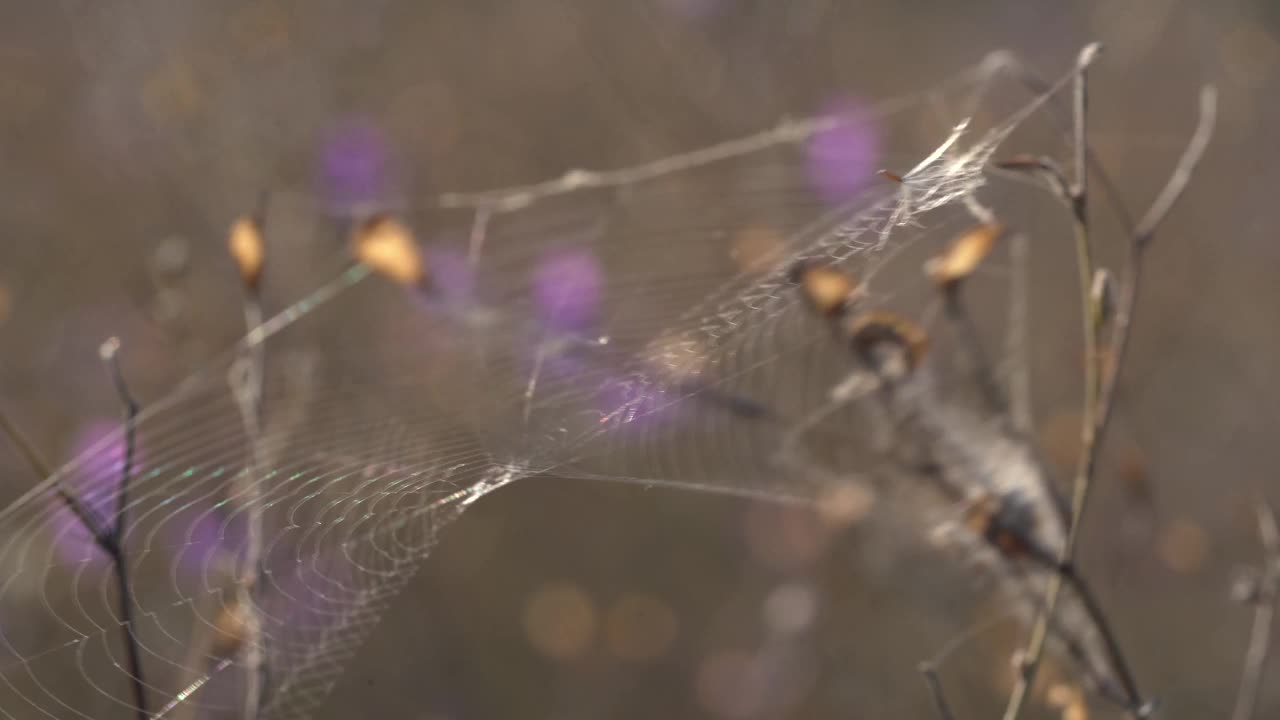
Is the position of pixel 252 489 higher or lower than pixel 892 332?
higher

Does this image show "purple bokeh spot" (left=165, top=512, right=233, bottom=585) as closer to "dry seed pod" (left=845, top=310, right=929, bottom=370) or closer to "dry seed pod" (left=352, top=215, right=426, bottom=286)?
"dry seed pod" (left=352, top=215, right=426, bottom=286)

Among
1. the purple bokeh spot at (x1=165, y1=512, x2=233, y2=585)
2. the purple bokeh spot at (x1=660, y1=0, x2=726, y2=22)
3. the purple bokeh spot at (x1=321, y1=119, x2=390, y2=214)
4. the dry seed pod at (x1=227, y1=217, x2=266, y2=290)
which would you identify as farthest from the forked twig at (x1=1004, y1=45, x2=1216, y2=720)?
the purple bokeh spot at (x1=321, y1=119, x2=390, y2=214)

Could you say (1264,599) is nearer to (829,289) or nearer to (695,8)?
(829,289)

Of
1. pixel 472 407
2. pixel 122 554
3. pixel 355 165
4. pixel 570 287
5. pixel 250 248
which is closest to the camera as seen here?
pixel 122 554

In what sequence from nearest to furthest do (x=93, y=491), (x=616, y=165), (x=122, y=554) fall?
→ (x=122, y=554) < (x=93, y=491) < (x=616, y=165)

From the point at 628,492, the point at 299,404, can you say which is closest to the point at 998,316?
the point at 628,492

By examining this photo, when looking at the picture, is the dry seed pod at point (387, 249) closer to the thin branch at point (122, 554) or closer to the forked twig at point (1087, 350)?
the thin branch at point (122, 554)

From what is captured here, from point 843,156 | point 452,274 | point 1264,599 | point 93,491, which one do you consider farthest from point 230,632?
point 843,156
